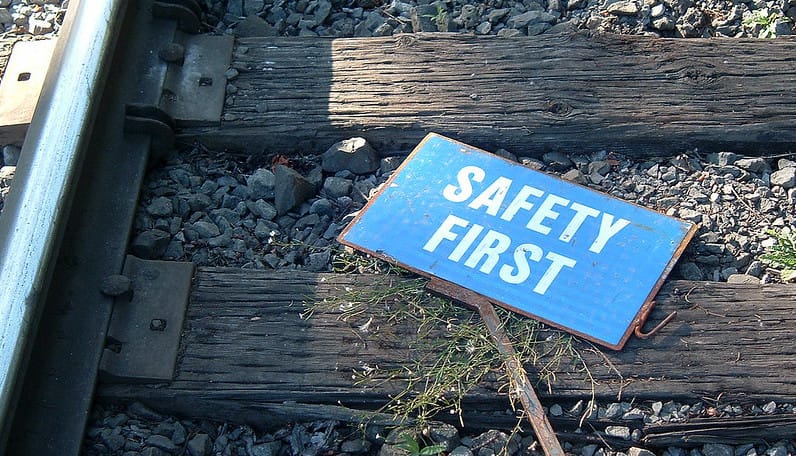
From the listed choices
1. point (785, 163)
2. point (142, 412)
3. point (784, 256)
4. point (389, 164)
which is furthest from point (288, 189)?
point (785, 163)

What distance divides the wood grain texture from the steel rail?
0.30 meters

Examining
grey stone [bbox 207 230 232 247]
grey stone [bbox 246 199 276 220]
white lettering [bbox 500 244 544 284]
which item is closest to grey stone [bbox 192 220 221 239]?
grey stone [bbox 207 230 232 247]

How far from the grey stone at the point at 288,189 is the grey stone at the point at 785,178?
157cm

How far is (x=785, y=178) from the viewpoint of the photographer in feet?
10.4

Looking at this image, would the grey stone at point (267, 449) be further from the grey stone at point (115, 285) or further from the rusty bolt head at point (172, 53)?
the rusty bolt head at point (172, 53)

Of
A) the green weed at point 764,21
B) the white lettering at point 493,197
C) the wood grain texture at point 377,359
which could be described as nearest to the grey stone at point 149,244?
the wood grain texture at point 377,359

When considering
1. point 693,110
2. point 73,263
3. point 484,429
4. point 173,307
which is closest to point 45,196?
point 73,263

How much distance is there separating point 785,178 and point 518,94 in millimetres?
955

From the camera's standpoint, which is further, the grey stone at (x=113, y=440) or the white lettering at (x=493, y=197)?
the white lettering at (x=493, y=197)

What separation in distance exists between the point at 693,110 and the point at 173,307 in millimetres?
1921

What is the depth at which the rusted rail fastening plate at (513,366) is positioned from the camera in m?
2.48

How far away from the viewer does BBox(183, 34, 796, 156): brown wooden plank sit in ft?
10.9

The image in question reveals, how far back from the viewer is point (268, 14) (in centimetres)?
399

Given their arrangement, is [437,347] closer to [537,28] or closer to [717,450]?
[717,450]
